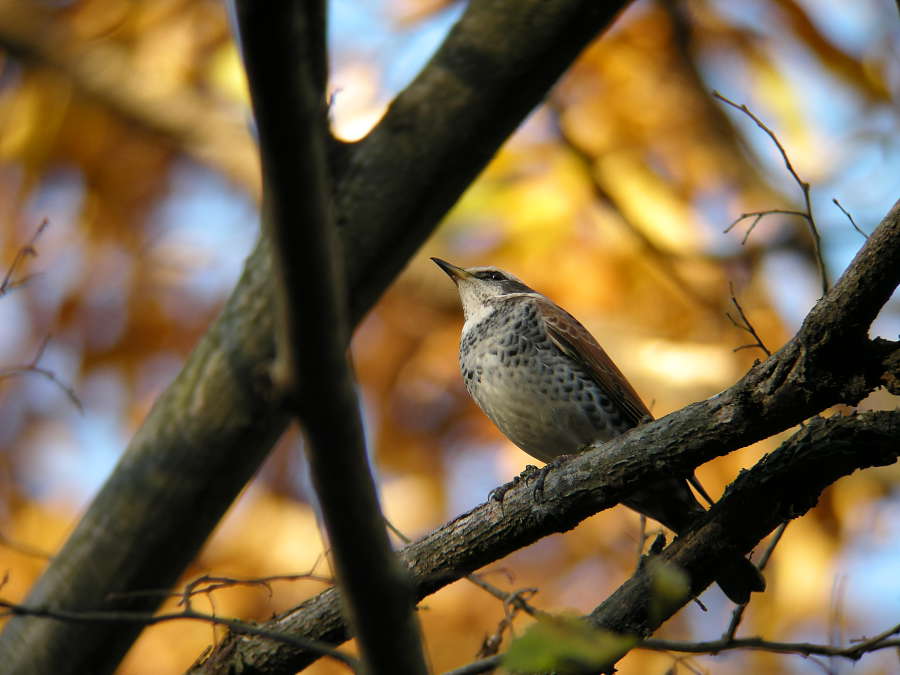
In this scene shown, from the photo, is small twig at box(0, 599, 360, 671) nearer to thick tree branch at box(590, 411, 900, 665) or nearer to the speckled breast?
thick tree branch at box(590, 411, 900, 665)

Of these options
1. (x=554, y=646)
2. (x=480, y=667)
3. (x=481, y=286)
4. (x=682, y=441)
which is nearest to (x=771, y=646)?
(x=682, y=441)

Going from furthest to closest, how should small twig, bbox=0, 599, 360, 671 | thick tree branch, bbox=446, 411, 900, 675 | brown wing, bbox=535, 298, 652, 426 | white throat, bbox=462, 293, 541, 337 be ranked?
white throat, bbox=462, 293, 541, 337 → brown wing, bbox=535, 298, 652, 426 → thick tree branch, bbox=446, 411, 900, 675 → small twig, bbox=0, 599, 360, 671

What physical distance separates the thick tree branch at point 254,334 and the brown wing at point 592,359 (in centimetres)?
107

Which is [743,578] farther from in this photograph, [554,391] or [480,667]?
[480,667]

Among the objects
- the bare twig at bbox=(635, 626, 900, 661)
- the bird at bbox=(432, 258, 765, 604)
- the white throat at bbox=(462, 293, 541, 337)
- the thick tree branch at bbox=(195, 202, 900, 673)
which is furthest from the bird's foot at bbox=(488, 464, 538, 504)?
the white throat at bbox=(462, 293, 541, 337)

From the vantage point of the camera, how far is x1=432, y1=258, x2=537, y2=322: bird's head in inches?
221

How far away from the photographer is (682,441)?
2.89 meters

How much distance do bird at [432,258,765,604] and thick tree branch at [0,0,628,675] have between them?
932 mm

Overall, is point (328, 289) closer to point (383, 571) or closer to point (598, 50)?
point (383, 571)

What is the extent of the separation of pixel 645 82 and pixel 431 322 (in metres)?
2.96

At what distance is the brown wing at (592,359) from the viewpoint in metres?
4.68

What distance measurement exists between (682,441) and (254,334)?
1.84 metres

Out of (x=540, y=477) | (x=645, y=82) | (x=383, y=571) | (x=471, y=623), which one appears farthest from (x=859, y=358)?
(x=645, y=82)

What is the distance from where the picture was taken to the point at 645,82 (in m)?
8.39
